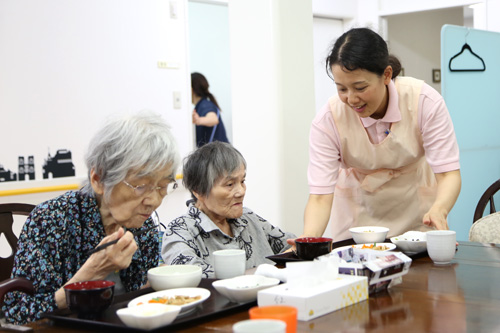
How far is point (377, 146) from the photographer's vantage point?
7.87 feet

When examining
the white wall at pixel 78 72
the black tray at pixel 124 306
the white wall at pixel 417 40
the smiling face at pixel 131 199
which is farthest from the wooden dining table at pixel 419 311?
the white wall at pixel 417 40

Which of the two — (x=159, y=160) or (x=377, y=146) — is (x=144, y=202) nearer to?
(x=159, y=160)

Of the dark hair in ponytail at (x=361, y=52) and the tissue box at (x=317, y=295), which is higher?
the dark hair in ponytail at (x=361, y=52)

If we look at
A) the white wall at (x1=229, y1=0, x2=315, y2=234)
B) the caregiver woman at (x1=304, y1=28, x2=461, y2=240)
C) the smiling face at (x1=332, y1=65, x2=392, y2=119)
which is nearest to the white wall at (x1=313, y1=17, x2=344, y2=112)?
the white wall at (x1=229, y1=0, x2=315, y2=234)

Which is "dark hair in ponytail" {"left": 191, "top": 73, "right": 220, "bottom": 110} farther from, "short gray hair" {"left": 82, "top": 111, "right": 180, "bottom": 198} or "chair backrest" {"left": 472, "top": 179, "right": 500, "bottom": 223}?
"short gray hair" {"left": 82, "top": 111, "right": 180, "bottom": 198}

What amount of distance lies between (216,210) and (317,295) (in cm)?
88

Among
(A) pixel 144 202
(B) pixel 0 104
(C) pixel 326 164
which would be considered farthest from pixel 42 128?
(A) pixel 144 202

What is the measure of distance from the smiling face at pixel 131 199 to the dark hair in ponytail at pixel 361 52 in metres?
0.79

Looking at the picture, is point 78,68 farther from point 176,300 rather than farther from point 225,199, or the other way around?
point 176,300

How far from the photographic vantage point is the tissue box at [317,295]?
1.30 m

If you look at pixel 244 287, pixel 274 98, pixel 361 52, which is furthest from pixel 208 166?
pixel 274 98

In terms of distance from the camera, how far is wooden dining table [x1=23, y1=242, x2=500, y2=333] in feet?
4.15

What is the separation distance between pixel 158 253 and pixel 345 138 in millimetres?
864

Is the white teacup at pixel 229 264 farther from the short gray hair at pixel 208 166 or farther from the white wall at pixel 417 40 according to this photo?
the white wall at pixel 417 40
